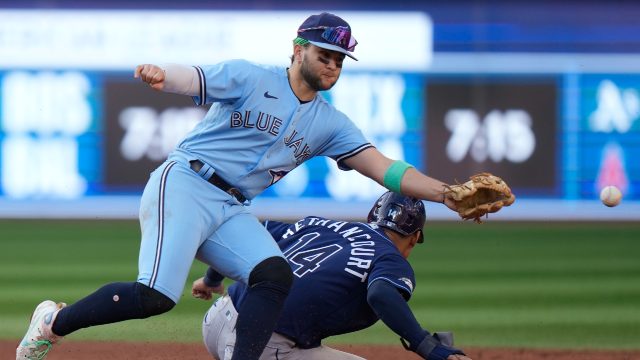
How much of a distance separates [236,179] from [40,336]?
2.86 ft

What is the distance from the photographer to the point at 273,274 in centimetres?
360

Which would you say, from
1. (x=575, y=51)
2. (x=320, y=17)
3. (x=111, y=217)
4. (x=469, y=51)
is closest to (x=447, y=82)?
Answer: (x=469, y=51)

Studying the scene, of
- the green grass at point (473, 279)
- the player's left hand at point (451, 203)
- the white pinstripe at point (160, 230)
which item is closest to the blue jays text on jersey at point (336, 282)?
the player's left hand at point (451, 203)

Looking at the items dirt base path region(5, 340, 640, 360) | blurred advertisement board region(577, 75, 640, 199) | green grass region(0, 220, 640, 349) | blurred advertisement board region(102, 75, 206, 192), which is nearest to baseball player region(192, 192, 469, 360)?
dirt base path region(5, 340, 640, 360)

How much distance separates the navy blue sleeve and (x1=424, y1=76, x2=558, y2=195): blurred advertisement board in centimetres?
808

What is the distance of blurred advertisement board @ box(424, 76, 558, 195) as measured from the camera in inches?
457

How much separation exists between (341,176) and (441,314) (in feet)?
14.9

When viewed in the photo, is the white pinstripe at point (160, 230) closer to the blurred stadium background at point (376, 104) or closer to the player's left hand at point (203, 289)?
the player's left hand at point (203, 289)

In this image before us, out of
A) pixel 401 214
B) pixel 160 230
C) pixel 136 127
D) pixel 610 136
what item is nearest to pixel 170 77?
pixel 160 230

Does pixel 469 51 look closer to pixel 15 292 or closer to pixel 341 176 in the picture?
pixel 341 176

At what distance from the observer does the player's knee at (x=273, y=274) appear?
11.8 ft

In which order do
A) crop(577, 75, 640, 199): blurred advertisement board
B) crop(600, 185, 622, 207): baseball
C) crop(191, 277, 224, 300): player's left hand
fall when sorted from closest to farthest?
crop(191, 277, 224, 300): player's left hand → crop(600, 185, 622, 207): baseball → crop(577, 75, 640, 199): blurred advertisement board

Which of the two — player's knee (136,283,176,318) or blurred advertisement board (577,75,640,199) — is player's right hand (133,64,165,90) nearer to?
player's knee (136,283,176,318)

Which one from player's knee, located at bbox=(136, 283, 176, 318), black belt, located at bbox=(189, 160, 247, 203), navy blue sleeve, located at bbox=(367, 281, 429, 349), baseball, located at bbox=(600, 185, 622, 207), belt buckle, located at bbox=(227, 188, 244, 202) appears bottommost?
player's knee, located at bbox=(136, 283, 176, 318)
